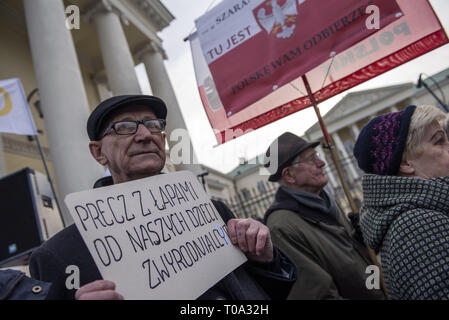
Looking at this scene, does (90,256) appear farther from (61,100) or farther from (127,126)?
(61,100)

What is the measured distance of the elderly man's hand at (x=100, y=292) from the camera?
0.77 m

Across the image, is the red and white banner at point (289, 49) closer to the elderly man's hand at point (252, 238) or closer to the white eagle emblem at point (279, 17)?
the white eagle emblem at point (279, 17)

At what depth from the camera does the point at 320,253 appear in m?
2.19

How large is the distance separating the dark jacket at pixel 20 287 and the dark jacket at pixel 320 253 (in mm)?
1663

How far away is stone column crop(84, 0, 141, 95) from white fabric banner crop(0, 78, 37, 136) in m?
3.74

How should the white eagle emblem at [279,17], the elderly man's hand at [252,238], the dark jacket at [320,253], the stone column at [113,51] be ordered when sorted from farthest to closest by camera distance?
the stone column at [113,51] → the white eagle emblem at [279,17] → the dark jacket at [320,253] → the elderly man's hand at [252,238]

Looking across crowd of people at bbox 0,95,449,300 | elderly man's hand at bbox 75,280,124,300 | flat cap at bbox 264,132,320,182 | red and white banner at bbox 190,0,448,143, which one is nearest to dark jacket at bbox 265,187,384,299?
crowd of people at bbox 0,95,449,300

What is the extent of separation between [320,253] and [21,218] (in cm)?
288

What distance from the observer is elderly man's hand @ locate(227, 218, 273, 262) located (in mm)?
1187

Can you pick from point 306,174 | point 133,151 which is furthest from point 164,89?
point 133,151

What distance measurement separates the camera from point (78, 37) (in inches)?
400

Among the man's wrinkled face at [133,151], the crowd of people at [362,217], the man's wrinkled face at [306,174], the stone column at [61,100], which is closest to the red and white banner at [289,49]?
the man's wrinkled face at [306,174]
